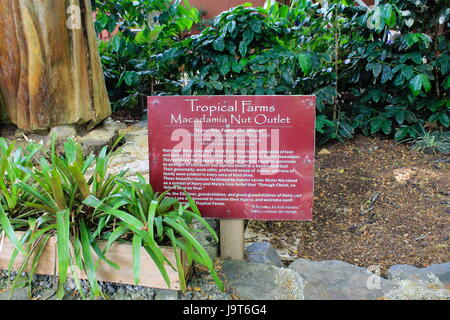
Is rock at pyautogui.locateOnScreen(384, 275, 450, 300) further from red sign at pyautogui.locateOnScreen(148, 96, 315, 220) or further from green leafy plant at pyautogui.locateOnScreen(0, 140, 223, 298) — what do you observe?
green leafy plant at pyautogui.locateOnScreen(0, 140, 223, 298)

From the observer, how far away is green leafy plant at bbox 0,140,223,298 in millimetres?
1477

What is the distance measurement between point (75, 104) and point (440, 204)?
2625 mm

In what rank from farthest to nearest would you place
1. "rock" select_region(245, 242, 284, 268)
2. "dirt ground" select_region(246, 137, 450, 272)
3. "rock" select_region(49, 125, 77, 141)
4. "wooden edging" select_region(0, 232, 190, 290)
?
"rock" select_region(49, 125, 77, 141)
"dirt ground" select_region(246, 137, 450, 272)
"rock" select_region(245, 242, 284, 268)
"wooden edging" select_region(0, 232, 190, 290)

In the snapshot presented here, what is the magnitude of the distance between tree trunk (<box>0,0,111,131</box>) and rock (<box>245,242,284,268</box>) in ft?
5.88

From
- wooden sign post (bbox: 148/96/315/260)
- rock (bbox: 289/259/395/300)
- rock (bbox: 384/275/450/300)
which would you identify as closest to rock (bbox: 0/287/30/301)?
wooden sign post (bbox: 148/96/315/260)

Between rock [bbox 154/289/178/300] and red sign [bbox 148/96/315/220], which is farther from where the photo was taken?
red sign [bbox 148/96/315/220]

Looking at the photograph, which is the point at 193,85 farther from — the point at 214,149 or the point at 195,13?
the point at 214,149

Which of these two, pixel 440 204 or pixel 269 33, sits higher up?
pixel 269 33

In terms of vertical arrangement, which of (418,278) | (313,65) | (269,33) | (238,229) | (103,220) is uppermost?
(269,33)

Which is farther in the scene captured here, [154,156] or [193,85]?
[193,85]

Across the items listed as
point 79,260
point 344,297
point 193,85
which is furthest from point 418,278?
point 193,85

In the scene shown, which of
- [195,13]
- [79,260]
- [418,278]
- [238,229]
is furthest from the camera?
[195,13]

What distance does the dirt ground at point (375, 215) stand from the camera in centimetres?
212

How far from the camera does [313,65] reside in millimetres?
3225
